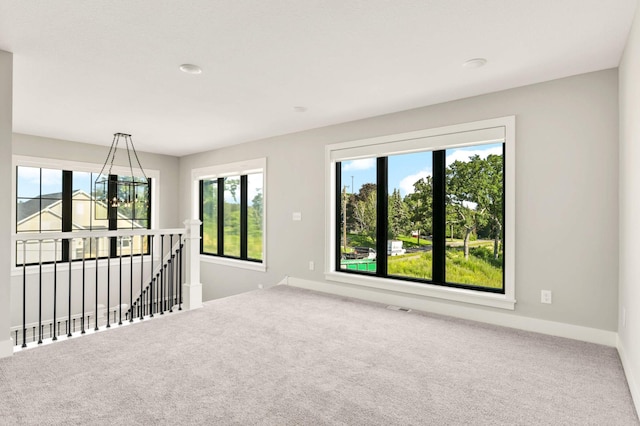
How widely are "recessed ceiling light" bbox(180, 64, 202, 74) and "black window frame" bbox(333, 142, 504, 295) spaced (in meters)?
2.38

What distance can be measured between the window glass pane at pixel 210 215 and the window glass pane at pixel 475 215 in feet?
14.7

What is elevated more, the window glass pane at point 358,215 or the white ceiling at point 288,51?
the white ceiling at point 288,51

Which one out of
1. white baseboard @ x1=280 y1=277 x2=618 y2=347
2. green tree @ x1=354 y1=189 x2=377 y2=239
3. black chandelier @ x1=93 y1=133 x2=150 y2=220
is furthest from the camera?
black chandelier @ x1=93 y1=133 x2=150 y2=220

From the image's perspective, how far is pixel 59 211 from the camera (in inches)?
233

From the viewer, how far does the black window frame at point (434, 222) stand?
155 inches

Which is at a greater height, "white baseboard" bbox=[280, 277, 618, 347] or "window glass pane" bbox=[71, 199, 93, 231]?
"window glass pane" bbox=[71, 199, 93, 231]

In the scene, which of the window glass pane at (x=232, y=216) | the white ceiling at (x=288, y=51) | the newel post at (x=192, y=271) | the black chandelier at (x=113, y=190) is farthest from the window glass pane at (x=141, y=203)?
the newel post at (x=192, y=271)

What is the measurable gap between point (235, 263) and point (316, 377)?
4.14 meters

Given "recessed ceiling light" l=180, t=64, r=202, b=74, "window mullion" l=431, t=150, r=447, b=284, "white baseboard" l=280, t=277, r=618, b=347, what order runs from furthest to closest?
"window mullion" l=431, t=150, r=447, b=284
"white baseboard" l=280, t=277, r=618, b=347
"recessed ceiling light" l=180, t=64, r=202, b=74

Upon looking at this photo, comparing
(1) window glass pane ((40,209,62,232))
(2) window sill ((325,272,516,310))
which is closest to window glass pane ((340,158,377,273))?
(2) window sill ((325,272,516,310))

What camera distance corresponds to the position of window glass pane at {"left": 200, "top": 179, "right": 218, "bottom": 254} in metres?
6.93

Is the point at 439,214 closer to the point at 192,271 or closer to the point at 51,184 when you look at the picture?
the point at 192,271

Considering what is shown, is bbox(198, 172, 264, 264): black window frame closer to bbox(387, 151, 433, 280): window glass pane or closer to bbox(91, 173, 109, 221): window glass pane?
bbox(91, 173, 109, 221): window glass pane

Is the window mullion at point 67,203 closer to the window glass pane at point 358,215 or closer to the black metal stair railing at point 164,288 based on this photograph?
the black metal stair railing at point 164,288
